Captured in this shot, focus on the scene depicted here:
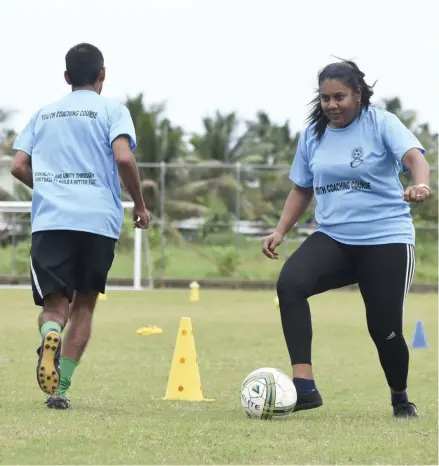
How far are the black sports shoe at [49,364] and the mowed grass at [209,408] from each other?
162mm

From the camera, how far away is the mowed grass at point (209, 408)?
4918 mm

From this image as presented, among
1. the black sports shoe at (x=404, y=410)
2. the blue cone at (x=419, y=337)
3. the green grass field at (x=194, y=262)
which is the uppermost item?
the black sports shoe at (x=404, y=410)

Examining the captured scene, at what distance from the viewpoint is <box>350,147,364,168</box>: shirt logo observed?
6.25 m

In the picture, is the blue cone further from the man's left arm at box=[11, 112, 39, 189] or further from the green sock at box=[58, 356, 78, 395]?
the man's left arm at box=[11, 112, 39, 189]

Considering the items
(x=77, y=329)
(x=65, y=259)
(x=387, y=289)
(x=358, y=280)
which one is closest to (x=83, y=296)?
(x=77, y=329)

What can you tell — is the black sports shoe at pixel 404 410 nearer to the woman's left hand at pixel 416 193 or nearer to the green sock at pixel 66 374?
the woman's left hand at pixel 416 193

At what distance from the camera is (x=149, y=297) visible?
74.4 ft

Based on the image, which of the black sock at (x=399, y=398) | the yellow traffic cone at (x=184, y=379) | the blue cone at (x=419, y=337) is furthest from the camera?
the blue cone at (x=419, y=337)

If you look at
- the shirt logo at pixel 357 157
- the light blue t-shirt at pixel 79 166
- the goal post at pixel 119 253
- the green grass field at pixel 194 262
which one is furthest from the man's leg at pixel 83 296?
the green grass field at pixel 194 262

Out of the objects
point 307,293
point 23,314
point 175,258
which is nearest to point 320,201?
point 307,293

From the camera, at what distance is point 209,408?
6.81 meters

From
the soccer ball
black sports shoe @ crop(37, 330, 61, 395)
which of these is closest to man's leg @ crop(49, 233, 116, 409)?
black sports shoe @ crop(37, 330, 61, 395)

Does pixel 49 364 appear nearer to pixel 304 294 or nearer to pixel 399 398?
pixel 304 294

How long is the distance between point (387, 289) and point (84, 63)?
80.9 inches
